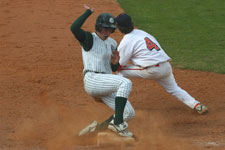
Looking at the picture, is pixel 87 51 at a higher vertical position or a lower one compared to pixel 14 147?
higher

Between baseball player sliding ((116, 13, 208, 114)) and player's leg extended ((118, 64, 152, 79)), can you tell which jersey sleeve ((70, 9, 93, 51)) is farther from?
player's leg extended ((118, 64, 152, 79))

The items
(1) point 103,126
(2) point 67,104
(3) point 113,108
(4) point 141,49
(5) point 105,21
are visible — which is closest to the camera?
(5) point 105,21

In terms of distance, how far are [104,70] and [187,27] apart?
7.61 metres

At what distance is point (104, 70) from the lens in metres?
5.35

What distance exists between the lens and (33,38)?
11.0 m

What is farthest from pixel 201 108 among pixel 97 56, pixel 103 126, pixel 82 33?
pixel 82 33

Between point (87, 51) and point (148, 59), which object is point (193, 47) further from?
point (87, 51)

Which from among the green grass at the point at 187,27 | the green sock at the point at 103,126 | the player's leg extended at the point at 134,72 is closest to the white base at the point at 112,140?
the green sock at the point at 103,126

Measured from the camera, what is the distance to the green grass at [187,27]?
382 inches

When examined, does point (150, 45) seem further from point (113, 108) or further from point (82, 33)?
point (82, 33)

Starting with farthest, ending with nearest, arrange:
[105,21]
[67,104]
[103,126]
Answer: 1. [67,104]
2. [103,126]
3. [105,21]

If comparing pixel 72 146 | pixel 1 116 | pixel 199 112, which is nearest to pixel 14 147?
pixel 72 146

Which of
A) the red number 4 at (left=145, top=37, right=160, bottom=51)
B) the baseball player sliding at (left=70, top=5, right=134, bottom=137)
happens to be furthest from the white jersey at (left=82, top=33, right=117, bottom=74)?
the red number 4 at (left=145, top=37, right=160, bottom=51)

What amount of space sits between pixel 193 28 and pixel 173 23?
728 mm
